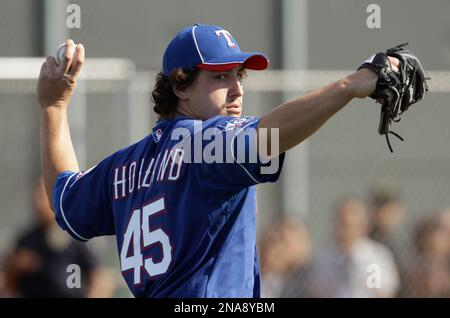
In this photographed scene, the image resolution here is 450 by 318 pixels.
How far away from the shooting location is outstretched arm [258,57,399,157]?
9.55ft

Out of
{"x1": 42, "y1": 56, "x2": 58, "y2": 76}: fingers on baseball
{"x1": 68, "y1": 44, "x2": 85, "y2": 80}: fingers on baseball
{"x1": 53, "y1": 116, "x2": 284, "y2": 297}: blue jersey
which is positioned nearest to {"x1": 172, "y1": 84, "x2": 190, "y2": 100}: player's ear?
{"x1": 53, "y1": 116, "x2": 284, "y2": 297}: blue jersey

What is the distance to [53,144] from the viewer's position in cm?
404

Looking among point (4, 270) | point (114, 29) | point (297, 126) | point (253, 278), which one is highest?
point (114, 29)

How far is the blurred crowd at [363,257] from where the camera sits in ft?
24.8

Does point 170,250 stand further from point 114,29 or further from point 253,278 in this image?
point 114,29

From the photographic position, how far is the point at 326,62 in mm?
9938

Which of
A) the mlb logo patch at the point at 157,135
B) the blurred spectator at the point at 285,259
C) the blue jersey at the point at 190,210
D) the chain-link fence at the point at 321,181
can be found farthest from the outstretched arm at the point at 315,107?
the blurred spectator at the point at 285,259

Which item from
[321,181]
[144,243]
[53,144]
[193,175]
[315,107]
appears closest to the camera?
[315,107]

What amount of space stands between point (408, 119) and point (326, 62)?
120 cm

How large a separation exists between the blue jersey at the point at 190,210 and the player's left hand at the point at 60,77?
472 millimetres

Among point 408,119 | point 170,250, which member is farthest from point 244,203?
point 408,119

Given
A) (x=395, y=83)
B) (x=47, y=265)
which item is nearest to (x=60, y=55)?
(x=395, y=83)

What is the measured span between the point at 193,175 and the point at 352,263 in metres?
4.51

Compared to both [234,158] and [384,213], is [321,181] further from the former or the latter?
[234,158]
